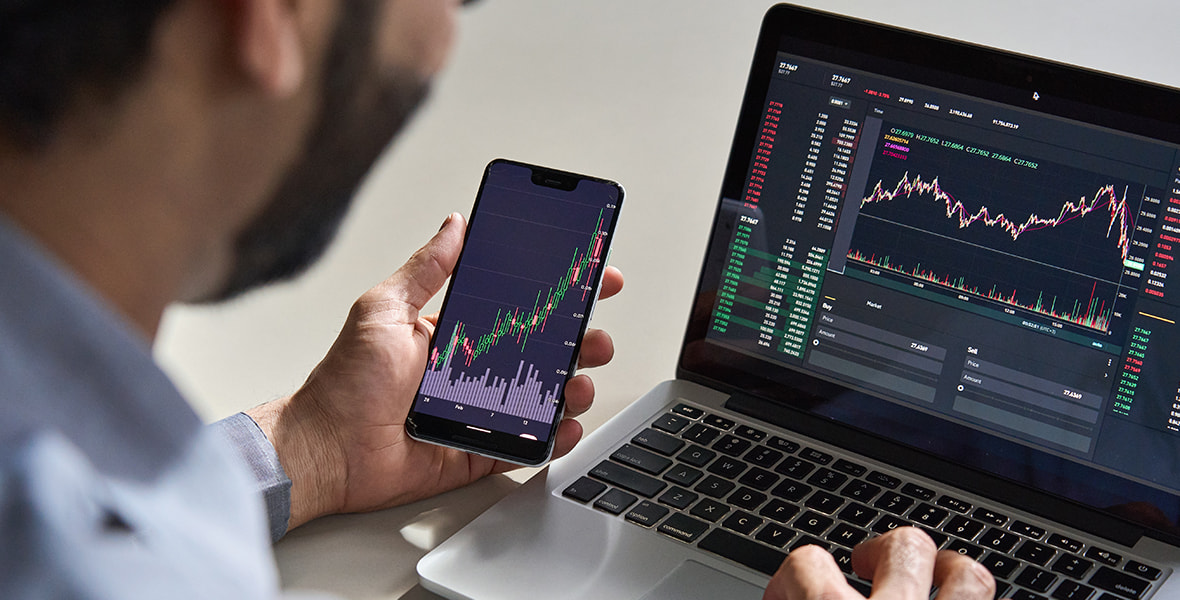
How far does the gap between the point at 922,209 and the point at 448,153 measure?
0.63 meters

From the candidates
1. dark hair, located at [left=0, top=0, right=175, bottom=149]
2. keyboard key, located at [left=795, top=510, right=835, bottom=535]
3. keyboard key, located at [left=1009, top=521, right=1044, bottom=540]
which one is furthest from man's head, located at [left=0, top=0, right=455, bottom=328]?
keyboard key, located at [left=1009, top=521, right=1044, bottom=540]

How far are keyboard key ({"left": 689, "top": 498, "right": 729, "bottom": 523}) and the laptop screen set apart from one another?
13cm

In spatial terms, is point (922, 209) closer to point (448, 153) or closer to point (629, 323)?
point (629, 323)

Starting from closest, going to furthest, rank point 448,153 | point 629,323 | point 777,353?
point 777,353, point 629,323, point 448,153

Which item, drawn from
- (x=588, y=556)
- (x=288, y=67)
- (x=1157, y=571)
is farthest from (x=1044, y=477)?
(x=288, y=67)

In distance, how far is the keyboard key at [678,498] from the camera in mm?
791

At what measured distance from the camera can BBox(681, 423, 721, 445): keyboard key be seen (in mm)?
860

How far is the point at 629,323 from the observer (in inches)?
41.9

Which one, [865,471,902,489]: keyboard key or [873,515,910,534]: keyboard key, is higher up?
[865,471,902,489]: keyboard key

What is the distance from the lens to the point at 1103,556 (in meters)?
0.75

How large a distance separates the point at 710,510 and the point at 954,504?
18 centimetres

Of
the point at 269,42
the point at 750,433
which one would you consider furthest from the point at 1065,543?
the point at 269,42

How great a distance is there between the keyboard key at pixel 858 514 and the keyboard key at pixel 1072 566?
12 centimetres

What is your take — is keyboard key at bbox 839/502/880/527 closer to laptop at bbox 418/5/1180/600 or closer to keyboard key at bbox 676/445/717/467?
laptop at bbox 418/5/1180/600
